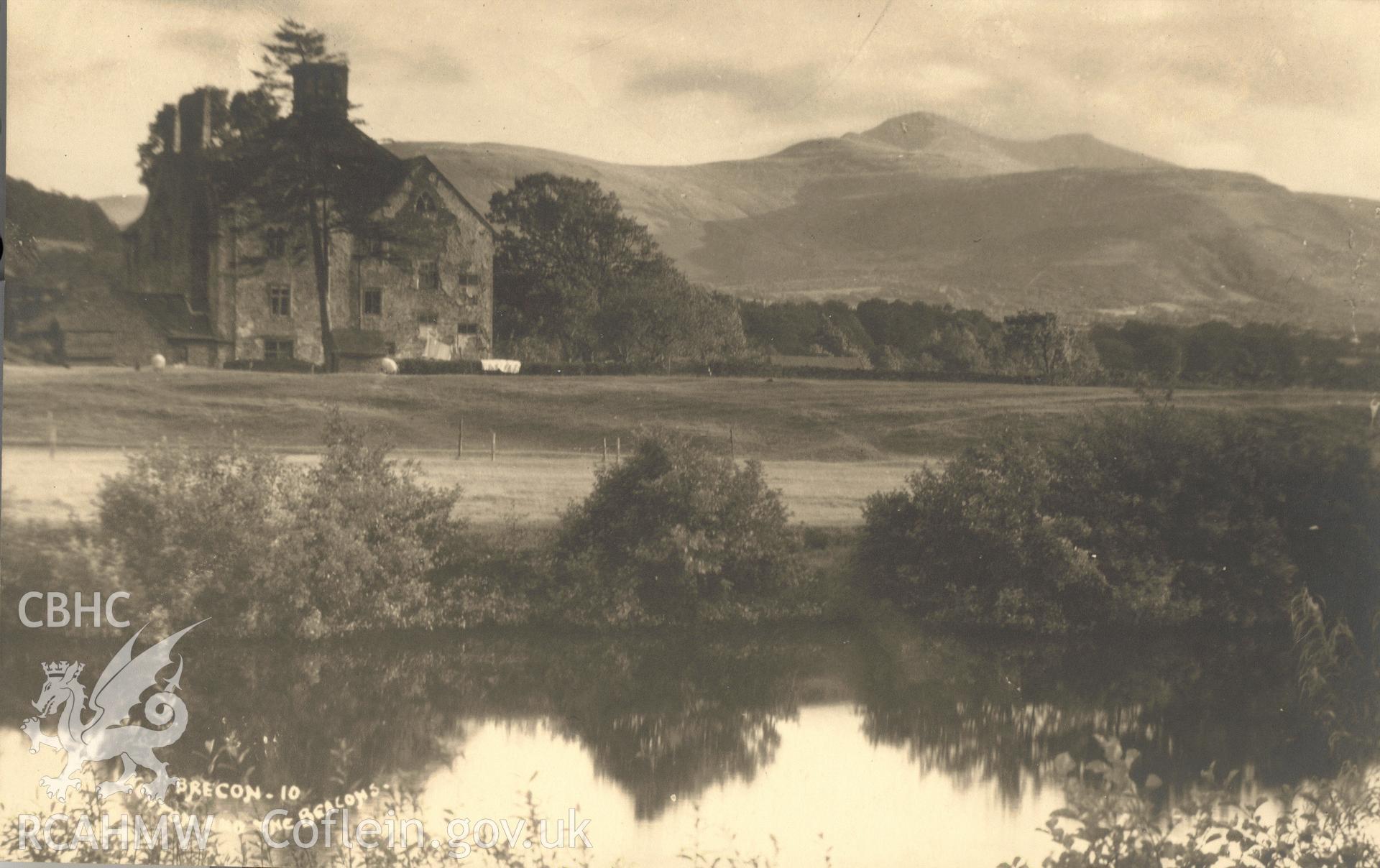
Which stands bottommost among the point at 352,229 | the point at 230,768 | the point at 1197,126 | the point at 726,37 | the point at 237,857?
the point at 237,857

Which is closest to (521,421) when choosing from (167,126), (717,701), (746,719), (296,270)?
(296,270)

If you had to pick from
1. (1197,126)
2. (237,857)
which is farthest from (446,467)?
(1197,126)

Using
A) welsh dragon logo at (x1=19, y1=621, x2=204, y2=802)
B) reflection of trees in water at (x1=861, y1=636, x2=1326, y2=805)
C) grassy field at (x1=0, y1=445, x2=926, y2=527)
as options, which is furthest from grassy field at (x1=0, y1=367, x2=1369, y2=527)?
reflection of trees in water at (x1=861, y1=636, x2=1326, y2=805)

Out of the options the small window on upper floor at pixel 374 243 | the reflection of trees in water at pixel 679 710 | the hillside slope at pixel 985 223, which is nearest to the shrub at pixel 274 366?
the small window on upper floor at pixel 374 243

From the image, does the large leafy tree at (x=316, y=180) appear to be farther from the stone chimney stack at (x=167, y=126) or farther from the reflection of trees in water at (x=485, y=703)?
the reflection of trees in water at (x=485, y=703)

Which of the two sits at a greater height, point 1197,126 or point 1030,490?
point 1197,126

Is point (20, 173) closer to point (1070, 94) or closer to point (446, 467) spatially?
point (446, 467)
